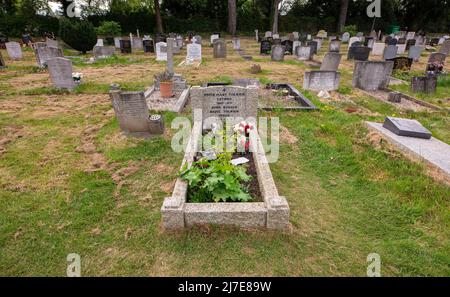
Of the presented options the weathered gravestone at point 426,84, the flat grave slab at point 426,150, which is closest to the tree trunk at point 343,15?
the weathered gravestone at point 426,84

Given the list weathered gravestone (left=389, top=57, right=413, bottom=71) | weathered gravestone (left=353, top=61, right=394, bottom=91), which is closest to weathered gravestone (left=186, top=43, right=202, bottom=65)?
weathered gravestone (left=353, top=61, right=394, bottom=91)

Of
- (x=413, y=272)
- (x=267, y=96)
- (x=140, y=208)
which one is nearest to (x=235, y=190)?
(x=140, y=208)

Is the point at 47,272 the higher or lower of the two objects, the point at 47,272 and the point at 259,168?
the lower

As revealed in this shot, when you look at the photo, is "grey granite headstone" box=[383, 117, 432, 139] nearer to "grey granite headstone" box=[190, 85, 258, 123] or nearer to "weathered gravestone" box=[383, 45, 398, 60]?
"grey granite headstone" box=[190, 85, 258, 123]

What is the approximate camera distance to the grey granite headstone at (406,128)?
15.4 ft

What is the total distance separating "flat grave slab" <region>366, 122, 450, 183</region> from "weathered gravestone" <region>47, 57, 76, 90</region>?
28.3 feet

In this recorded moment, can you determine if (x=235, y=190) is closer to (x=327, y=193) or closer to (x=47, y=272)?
(x=327, y=193)

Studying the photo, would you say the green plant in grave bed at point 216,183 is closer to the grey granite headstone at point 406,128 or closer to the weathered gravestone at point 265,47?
the grey granite headstone at point 406,128

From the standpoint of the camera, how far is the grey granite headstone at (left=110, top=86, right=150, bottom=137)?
516cm

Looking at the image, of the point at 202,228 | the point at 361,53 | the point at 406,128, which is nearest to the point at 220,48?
the point at 361,53

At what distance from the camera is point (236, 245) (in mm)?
2775

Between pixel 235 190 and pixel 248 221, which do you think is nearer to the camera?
pixel 248 221
